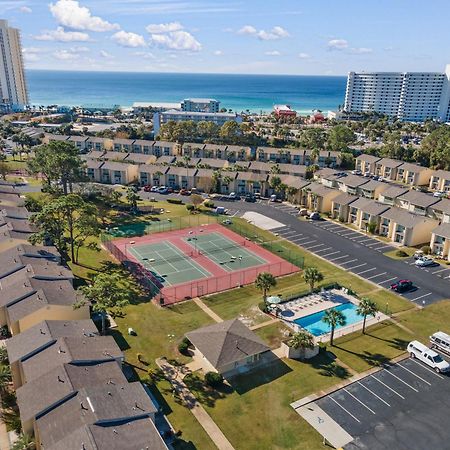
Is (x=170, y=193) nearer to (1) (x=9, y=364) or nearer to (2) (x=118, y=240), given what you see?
(2) (x=118, y=240)

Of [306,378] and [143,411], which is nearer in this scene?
[143,411]

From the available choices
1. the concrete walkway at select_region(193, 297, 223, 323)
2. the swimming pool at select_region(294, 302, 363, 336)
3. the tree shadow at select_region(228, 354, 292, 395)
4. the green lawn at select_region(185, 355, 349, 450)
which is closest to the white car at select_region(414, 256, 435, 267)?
the swimming pool at select_region(294, 302, 363, 336)

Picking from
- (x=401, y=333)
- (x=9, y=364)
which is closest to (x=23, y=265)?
(x=9, y=364)

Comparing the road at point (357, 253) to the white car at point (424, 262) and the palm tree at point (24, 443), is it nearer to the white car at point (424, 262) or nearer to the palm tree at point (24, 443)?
the white car at point (424, 262)

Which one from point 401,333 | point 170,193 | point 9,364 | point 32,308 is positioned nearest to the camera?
point 9,364

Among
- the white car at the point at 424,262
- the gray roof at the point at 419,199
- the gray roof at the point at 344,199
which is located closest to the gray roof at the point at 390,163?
the gray roof at the point at 419,199

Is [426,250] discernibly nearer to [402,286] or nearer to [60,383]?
[402,286]
